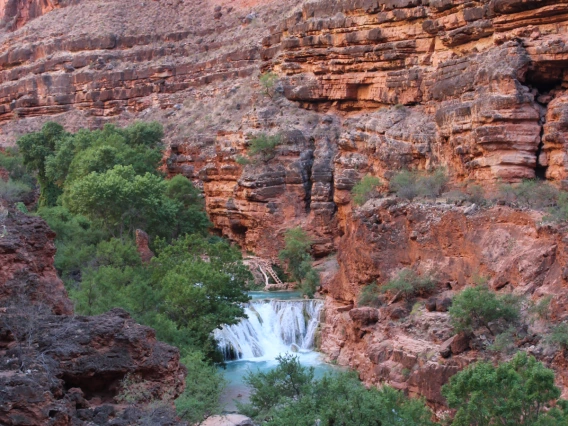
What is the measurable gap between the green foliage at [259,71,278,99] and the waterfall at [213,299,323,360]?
1970 cm

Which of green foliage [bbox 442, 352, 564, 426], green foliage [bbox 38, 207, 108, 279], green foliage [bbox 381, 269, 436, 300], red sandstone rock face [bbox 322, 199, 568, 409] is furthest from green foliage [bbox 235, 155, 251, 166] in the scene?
green foliage [bbox 442, 352, 564, 426]

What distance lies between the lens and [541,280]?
30516mm

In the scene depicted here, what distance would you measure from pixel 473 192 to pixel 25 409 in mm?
25918

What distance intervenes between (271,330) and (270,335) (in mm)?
304

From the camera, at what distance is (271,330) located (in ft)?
131

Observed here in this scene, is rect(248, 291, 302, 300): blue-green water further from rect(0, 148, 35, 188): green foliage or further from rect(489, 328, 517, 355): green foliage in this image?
rect(0, 148, 35, 188): green foliage

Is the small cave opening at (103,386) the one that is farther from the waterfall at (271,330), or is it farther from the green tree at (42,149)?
the green tree at (42,149)

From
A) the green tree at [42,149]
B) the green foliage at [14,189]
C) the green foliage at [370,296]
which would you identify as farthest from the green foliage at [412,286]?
the green tree at [42,149]

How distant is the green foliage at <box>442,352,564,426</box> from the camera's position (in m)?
21.4

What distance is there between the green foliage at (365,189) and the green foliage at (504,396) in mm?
22938

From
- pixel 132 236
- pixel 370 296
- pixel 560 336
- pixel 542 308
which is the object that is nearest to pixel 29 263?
pixel 560 336

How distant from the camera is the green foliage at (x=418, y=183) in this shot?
39750 millimetres

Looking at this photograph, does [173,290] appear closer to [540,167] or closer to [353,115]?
[540,167]

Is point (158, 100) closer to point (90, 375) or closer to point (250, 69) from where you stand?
point (250, 69)
